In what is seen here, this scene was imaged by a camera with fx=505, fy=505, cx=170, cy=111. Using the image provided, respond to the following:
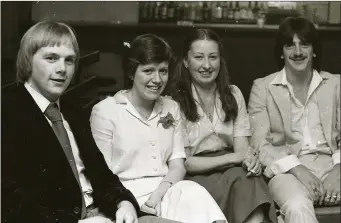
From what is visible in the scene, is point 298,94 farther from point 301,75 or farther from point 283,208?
point 283,208

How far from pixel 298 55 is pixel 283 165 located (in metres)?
0.30

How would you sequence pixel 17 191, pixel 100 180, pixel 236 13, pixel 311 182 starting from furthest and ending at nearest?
pixel 236 13
pixel 311 182
pixel 100 180
pixel 17 191

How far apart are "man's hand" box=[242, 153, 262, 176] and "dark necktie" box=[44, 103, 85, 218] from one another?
0.43 metres

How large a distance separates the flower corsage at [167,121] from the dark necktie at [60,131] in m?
0.27

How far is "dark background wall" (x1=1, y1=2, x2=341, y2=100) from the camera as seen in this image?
119cm

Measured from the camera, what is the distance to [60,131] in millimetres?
1043

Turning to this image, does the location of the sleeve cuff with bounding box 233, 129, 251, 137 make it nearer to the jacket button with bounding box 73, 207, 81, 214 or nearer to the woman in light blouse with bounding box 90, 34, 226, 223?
the woman in light blouse with bounding box 90, 34, 226, 223

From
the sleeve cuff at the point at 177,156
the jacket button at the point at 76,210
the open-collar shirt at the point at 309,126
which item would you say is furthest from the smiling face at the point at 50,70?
the open-collar shirt at the point at 309,126

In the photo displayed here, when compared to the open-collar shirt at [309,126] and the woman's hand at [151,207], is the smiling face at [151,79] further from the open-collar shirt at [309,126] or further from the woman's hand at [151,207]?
the open-collar shirt at [309,126]

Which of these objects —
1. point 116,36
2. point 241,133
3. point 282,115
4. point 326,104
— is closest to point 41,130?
point 116,36

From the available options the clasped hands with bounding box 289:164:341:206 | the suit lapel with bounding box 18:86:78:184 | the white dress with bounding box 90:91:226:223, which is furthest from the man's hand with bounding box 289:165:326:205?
the suit lapel with bounding box 18:86:78:184

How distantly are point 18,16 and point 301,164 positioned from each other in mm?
812

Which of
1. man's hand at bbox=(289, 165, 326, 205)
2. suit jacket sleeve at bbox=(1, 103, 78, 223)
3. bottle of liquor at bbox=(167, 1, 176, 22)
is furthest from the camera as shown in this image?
bottle of liquor at bbox=(167, 1, 176, 22)

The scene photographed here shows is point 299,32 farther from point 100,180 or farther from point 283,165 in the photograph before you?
point 100,180
